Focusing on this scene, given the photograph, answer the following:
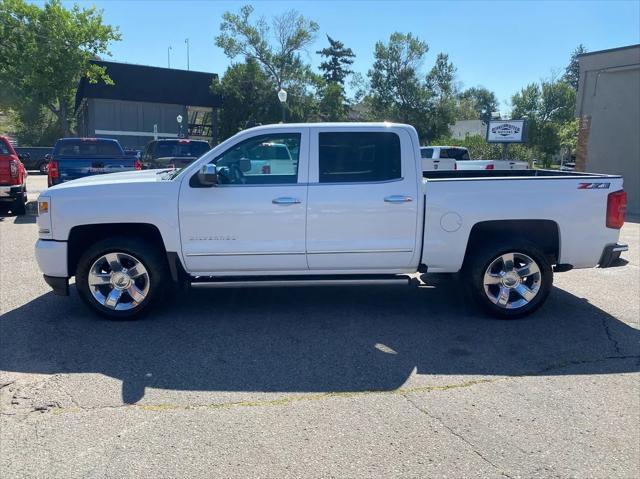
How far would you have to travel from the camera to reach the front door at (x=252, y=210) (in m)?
5.45

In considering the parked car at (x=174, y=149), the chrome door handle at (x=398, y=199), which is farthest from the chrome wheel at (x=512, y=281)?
the parked car at (x=174, y=149)

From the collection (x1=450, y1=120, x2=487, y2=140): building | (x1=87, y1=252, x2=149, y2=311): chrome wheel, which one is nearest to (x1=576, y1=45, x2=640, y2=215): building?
(x1=87, y1=252, x2=149, y2=311): chrome wheel

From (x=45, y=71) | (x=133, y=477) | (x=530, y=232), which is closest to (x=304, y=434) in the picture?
(x=133, y=477)

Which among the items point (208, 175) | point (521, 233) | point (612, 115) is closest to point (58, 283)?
point (208, 175)

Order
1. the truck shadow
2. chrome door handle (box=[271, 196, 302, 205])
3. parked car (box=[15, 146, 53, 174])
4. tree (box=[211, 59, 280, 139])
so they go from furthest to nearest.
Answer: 1. tree (box=[211, 59, 280, 139])
2. parked car (box=[15, 146, 53, 174])
3. chrome door handle (box=[271, 196, 302, 205])
4. the truck shadow

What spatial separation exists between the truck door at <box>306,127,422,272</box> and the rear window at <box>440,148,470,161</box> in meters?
18.5

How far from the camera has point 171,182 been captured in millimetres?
5480

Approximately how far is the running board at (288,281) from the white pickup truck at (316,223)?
17 mm

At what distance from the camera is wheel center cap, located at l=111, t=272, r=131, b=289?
5574 millimetres

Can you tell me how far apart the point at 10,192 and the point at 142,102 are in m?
30.0

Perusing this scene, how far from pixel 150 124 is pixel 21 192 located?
3017 cm

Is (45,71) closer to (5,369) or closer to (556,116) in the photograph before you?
(5,369)

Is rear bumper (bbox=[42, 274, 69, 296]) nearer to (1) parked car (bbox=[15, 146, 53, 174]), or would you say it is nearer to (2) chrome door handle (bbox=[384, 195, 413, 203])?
(2) chrome door handle (bbox=[384, 195, 413, 203])

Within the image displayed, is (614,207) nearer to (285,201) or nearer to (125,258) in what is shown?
(285,201)
